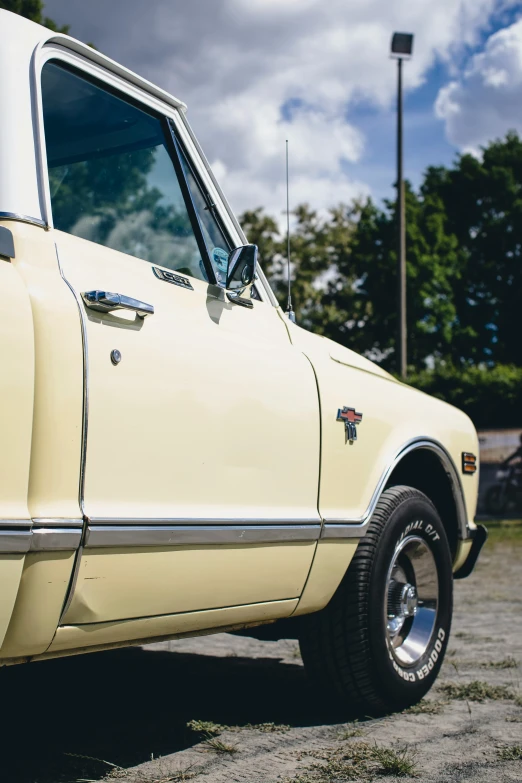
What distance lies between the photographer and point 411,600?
374cm

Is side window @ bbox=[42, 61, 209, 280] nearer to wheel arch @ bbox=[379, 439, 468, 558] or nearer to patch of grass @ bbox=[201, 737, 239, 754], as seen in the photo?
wheel arch @ bbox=[379, 439, 468, 558]

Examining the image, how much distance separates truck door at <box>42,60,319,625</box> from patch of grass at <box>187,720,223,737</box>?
571 mm

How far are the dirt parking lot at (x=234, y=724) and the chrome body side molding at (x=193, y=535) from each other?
719 millimetres

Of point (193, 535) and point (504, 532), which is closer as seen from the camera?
point (193, 535)

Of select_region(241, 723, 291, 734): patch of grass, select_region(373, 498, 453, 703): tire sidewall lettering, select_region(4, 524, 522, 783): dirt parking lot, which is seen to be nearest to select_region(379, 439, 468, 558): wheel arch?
select_region(373, 498, 453, 703): tire sidewall lettering

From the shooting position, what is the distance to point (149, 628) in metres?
2.52

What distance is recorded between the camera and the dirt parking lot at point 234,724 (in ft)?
9.14

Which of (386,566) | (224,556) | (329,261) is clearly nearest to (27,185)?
(224,556)

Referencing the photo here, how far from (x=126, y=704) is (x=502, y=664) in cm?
192

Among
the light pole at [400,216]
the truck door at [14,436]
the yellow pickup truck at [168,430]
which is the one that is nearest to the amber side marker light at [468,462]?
the yellow pickup truck at [168,430]

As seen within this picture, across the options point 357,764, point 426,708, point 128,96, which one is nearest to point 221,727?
point 357,764

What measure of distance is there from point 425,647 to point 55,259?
2381 millimetres

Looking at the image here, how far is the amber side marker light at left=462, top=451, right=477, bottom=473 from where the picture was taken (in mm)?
4219

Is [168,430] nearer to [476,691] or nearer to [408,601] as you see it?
[408,601]
